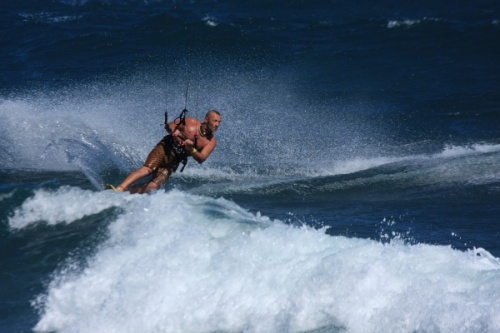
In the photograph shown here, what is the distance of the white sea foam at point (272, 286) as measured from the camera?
6613 millimetres

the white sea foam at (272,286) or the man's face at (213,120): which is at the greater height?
the man's face at (213,120)

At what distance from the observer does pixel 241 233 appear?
8016mm

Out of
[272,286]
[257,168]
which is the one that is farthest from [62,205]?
[257,168]

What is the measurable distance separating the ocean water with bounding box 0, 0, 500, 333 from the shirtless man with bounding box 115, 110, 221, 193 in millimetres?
675

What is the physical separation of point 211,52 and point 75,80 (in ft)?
12.8

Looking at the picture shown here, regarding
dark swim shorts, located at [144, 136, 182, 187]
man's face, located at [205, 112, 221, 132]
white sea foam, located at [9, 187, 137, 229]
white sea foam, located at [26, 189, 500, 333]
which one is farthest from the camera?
dark swim shorts, located at [144, 136, 182, 187]

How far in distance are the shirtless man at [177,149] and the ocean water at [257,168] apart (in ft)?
2.21

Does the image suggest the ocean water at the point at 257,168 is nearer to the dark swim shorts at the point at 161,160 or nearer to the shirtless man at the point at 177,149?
the shirtless man at the point at 177,149

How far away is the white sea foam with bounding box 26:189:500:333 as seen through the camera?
21.7 feet

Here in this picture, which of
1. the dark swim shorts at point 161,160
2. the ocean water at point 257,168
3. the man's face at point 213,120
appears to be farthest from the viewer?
the dark swim shorts at point 161,160

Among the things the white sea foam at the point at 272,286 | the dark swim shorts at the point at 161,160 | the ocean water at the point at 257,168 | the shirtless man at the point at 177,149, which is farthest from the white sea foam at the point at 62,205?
the white sea foam at the point at 272,286

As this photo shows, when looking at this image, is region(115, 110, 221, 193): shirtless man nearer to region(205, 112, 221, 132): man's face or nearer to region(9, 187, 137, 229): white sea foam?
region(205, 112, 221, 132): man's face

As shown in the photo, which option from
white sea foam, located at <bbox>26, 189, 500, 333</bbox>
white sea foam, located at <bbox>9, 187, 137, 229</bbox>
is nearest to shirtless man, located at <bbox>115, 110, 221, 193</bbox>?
white sea foam, located at <bbox>9, 187, 137, 229</bbox>

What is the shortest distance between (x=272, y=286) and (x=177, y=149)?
3.54 meters
